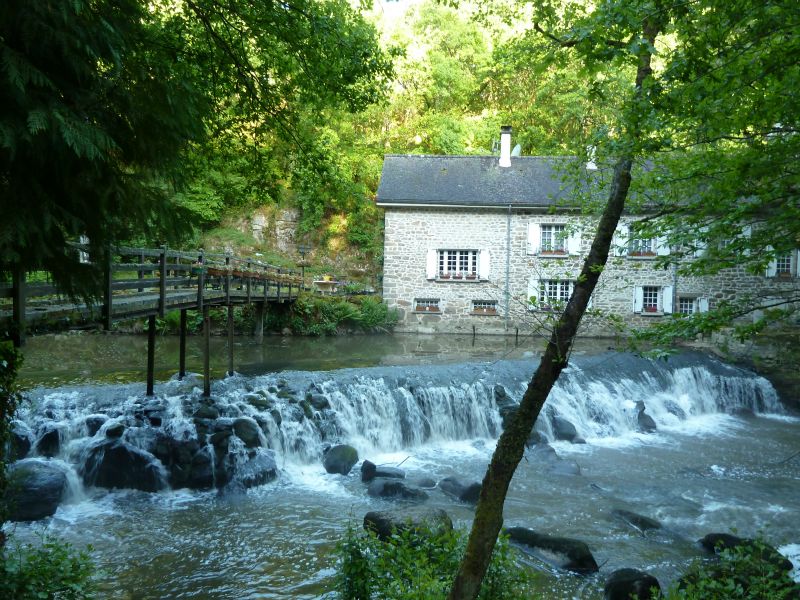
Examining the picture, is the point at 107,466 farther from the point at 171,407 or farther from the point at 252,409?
the point at 252,409

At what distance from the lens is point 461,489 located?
27.8ft

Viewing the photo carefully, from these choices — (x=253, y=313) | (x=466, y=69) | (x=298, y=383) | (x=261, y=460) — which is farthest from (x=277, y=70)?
(x=466, y=69)

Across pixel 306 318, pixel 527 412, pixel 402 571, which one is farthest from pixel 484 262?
pixel 527 412

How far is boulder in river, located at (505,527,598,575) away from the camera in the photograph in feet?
21.3

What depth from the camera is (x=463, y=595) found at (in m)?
3.84

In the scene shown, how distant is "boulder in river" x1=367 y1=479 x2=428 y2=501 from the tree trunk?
4.46 meters

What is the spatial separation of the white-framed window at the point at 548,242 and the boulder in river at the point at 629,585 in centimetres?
1621

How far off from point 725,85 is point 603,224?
1.26 metres

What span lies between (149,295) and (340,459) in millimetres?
3803

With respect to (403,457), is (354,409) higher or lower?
higher

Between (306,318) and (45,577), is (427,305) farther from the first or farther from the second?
(45,577)

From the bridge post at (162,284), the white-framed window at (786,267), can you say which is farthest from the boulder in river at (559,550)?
the white-framed window at (786,267)

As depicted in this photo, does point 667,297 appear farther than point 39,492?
Yes

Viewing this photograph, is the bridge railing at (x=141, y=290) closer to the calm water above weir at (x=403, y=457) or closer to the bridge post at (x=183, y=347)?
the bridge post at (x=183, y=347)
